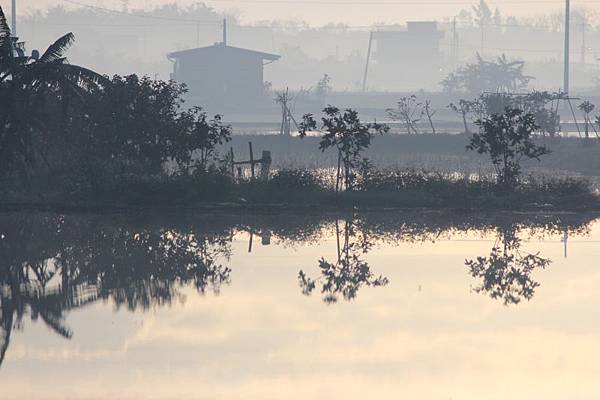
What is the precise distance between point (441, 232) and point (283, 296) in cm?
876

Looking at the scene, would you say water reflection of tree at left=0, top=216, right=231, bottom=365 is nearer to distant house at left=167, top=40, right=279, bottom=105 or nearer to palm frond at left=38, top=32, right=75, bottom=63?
palm frond at left=38, top=32, right=75, bottom=63

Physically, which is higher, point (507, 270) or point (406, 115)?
point (406, 115)

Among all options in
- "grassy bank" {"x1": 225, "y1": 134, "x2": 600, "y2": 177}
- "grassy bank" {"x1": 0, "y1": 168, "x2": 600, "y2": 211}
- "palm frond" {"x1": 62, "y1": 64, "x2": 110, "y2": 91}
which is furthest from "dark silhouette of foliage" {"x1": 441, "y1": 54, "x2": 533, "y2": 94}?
"palm frond" {"x1": 62, "y1": 64, "x2": 110, "y2": 91}

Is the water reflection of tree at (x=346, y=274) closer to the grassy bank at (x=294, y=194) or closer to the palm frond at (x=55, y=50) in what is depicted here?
the grassy bank at (x=294, y=194)

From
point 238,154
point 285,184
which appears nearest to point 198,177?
point 285,184

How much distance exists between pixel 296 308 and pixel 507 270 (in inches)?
213

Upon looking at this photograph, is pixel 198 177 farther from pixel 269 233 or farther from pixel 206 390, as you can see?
pixel 206 390

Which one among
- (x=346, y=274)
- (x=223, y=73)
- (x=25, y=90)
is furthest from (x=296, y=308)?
(x=223, y=73)

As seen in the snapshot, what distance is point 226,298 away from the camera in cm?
2012

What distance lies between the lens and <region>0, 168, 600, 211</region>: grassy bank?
31.8m

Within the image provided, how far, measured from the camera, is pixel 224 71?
350 ft

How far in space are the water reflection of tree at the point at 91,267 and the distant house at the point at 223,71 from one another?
77.0 meters

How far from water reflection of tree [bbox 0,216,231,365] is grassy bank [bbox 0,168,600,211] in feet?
8.45

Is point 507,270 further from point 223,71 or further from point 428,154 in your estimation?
point 223,71
